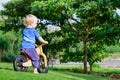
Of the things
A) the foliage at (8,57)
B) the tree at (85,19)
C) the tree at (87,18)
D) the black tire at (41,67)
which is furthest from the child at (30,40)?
the foliage at (8,57)

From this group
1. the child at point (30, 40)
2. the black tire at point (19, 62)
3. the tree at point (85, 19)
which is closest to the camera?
the child at point (30, 40)

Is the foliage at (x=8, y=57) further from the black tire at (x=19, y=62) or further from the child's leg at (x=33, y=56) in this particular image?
the child's leg at (x=33, y=56)

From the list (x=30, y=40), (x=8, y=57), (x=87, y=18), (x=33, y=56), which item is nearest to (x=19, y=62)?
(x=33, y=56)

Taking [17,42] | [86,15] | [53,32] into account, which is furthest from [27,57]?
[17,42]

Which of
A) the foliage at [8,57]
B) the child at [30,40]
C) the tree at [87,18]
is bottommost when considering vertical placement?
the child at [30,40]

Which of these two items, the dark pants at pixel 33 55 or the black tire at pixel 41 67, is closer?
the dark pants at pixel 33 55

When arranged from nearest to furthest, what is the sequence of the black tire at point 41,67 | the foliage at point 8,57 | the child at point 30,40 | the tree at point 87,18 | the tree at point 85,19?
the child at point 30,40, the black tire at point 41,67, the tree at point 87,18, the tree at point 85,19, the foliage at point 8,57

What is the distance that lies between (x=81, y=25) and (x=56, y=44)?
9.37 ft

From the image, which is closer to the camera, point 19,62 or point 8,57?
point 19,62

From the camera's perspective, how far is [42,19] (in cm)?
Answer: 2095

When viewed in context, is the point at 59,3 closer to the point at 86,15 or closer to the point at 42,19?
the point at 86,15

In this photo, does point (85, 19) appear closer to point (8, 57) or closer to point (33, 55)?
point (33, 55)

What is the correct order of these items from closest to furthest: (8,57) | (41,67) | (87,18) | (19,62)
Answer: (19,62), (41,67), (87,18), (8,57)

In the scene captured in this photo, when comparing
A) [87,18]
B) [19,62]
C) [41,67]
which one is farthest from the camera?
[87,18]
